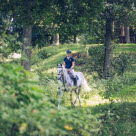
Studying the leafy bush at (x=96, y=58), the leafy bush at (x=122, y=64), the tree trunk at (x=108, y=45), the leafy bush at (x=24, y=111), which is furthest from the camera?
the tree trunk at (x=108, y=45)

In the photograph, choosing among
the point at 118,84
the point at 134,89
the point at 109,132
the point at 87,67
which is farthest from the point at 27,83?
the point at 87,67

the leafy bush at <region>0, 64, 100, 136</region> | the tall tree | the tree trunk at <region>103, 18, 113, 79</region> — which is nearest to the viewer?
the leafy bush at <region>0, 64, 100, 136</region>

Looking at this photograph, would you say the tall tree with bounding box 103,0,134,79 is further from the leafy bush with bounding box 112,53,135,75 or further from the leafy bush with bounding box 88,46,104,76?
the leafy bush with bounding box 112,53,135,75

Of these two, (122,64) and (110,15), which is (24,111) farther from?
(110,15)

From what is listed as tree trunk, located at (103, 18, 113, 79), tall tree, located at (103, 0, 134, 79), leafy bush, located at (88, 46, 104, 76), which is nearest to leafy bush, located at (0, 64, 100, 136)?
tall tree, located at (103, 0, 134, 79)

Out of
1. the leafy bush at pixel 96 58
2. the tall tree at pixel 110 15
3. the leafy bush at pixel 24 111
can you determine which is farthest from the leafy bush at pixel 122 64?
the leafy bush at pixel 24 111

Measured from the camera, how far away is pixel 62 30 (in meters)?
17.1

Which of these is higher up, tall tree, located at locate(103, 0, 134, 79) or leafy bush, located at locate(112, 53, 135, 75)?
tall tree, located at locate(103, 0, 134, 79)

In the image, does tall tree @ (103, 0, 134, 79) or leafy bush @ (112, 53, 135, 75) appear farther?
leafy bush @ (112, 53, 135, 75)

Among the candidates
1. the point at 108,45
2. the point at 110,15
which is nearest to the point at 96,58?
the point at 108,45

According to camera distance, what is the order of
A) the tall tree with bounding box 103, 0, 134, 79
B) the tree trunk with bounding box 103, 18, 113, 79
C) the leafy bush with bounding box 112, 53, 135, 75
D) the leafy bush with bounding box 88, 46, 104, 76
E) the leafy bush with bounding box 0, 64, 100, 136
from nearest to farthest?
1. the leafy bush with bounding box 0, 64, 100, 136
2. the tall tree with bounding box 103, 0, 134, 79
3. the leafy bush with bounding box 112, 53, 135, 75
4. the leafy bush with bounding box 88, 46, 104, 76
5. the tree trunk with bounding box 103, 18, 113, 79

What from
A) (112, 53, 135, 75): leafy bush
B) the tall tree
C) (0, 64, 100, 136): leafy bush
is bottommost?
(112, 53, 135, 75): leafy bush

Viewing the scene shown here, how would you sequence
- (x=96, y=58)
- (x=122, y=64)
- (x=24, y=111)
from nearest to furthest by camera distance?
(x=24, y=111) → (x=122, y=64) → (x=96, y=58)

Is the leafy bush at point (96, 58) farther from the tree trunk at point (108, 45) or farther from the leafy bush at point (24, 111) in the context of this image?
the leafy bush at point (24, 111)
